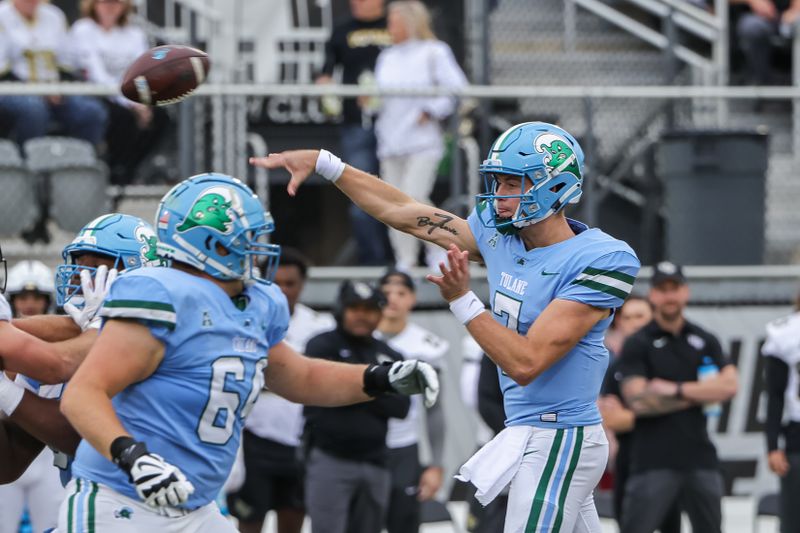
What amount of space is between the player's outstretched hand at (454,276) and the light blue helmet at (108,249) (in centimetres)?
98

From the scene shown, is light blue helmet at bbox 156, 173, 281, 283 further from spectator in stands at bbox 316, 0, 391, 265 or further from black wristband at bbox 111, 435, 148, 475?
spectator in stands at bbox 316, 0, 391, 265

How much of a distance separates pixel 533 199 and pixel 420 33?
5292mm

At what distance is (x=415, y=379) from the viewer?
15.9 feet

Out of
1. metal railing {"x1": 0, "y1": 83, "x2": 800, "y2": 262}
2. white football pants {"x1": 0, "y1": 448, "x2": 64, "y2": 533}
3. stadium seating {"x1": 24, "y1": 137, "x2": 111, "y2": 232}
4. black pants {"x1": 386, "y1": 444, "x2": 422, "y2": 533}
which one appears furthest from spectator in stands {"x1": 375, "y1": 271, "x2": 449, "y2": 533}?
stadium seating {"x1": 24, "y1": 137, "x2": 111, "y2": 232}

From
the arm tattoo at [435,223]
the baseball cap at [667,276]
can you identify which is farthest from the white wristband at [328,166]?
the baseball cap at [667,276]

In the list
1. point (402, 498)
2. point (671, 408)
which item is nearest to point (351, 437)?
point (402, 498)

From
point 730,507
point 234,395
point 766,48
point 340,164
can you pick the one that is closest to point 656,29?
point 766,48

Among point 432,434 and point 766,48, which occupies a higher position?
point 766,48

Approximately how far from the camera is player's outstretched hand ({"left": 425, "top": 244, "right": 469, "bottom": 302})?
4941 millimetres

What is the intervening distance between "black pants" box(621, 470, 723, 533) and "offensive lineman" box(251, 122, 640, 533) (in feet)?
8.09

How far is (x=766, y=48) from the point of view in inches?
511

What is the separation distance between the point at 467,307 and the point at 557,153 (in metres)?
0.68

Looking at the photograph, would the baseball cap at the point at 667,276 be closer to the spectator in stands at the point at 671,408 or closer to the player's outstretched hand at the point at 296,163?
the spectator in stands at the point at 671,408

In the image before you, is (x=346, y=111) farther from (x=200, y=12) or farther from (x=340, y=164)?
(x=340, y=164)
